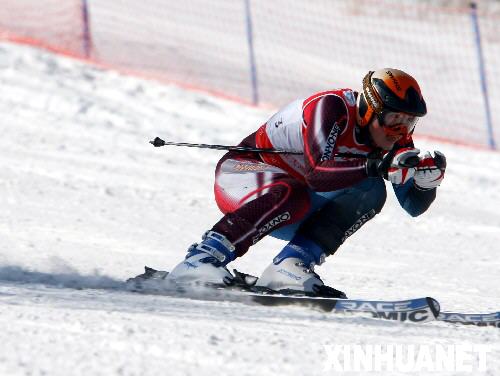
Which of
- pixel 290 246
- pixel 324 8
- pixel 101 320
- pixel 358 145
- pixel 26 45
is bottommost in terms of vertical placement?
pixel 101 320

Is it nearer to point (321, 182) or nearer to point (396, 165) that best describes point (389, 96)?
point (396, 165)

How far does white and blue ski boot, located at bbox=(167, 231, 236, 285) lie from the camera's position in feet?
14.4

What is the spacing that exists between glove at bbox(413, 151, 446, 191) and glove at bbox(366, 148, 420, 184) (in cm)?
6

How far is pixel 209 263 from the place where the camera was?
4430 millimetres

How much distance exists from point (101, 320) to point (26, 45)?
329 inches

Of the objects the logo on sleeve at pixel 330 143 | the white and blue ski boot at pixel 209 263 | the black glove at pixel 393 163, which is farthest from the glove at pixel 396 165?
the white and blue ski boot at pixel 209 263

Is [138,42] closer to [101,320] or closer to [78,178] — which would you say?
[78,178]

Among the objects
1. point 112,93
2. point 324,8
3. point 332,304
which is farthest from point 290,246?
point 324,8

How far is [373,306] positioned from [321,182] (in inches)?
24.1

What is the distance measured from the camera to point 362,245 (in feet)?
21.9

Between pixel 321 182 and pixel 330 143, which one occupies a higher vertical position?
pixel 330 143

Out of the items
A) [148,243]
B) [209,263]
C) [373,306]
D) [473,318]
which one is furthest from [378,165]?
[148,243]

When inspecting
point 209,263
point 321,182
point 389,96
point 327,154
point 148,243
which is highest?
point 389,96

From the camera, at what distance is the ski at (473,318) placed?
4.04m
